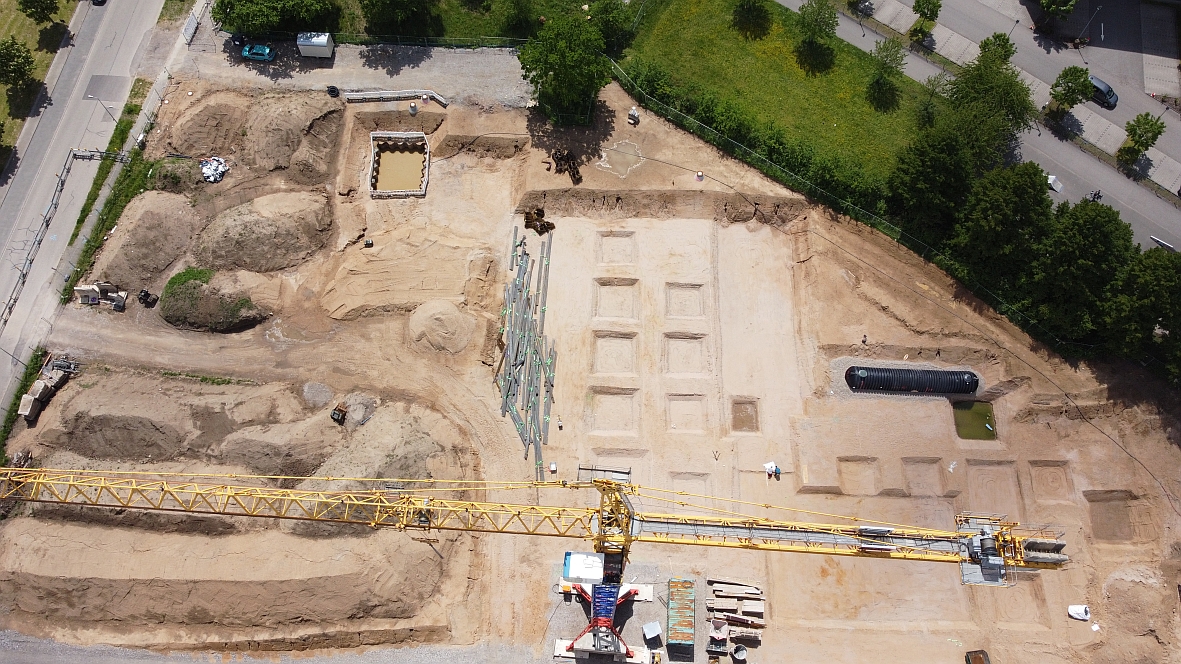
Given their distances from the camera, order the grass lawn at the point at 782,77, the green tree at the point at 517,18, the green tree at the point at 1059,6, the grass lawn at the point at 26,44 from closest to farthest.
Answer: the grass lawn at the point at 26,44
the green tree at the point at 1059,6
the grass lawn at the point at 782,77
the green tree at the point at 517,18

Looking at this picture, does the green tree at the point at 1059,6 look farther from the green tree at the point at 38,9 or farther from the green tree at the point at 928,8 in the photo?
the green tree at the point at 38,9

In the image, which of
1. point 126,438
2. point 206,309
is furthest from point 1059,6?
point 126,438

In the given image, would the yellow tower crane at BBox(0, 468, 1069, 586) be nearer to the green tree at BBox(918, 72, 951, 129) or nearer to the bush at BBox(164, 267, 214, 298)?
the bush at BBox(164, 267, 214, 298)

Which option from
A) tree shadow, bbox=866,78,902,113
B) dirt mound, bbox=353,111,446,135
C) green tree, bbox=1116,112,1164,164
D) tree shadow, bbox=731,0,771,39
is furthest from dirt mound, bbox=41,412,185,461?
green tree, bbox=1116,112,1164,164

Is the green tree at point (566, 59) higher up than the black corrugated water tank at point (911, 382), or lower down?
higher up

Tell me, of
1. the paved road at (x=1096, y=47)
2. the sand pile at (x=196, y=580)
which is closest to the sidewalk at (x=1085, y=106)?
the paved road at (x=1096, y=47)
